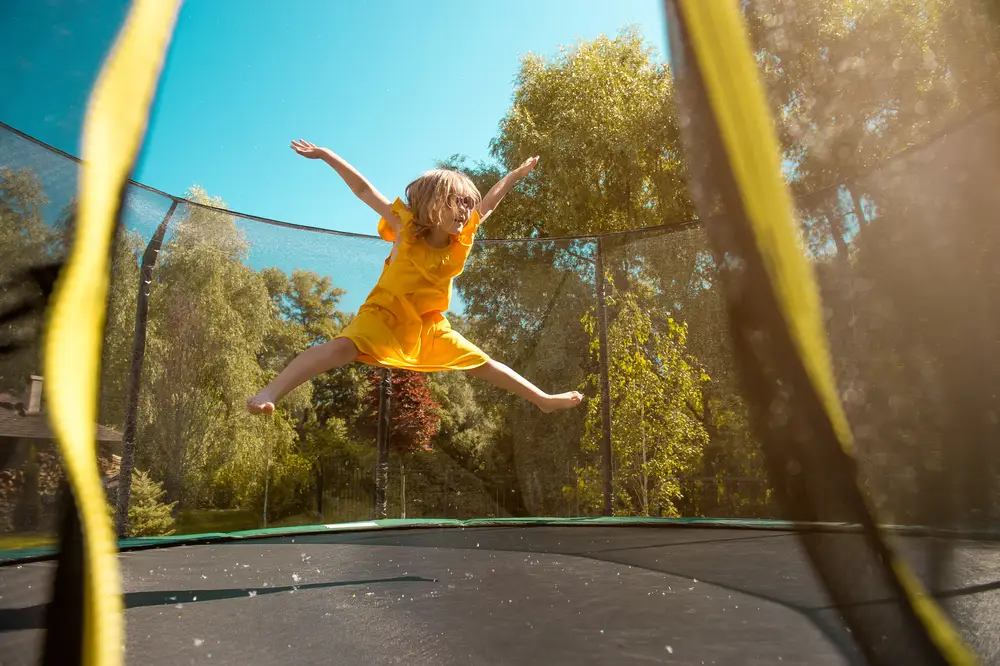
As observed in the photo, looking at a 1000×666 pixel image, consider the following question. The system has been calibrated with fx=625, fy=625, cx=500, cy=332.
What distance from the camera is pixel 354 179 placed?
1.41 meters

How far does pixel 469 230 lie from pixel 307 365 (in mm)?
504

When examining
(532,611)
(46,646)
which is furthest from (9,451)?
(532,611)

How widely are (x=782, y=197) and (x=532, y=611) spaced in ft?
2.54

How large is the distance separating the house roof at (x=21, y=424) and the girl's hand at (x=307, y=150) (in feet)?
3.30

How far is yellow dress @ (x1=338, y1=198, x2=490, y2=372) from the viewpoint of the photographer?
1318 millimetres

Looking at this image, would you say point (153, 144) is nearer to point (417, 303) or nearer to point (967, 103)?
point (967, 103)

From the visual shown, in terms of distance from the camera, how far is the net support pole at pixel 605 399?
2.62 meters

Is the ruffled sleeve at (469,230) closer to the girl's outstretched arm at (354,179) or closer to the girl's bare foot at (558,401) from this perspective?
the girl's outstretched arm at (354,179)

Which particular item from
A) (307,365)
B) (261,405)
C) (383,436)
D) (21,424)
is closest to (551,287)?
(383,436)

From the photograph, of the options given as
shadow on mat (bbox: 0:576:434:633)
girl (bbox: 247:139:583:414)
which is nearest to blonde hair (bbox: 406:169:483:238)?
girl (bbox: 247:139:583:414)

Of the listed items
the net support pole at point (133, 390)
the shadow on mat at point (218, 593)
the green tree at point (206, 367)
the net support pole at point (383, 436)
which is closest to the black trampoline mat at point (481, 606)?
the shadow on mat at point (218, 593)

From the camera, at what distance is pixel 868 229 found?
33 cm

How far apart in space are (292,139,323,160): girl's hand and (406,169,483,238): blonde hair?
8.5 inches

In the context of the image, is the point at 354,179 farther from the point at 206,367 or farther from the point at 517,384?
the point at 206,367
